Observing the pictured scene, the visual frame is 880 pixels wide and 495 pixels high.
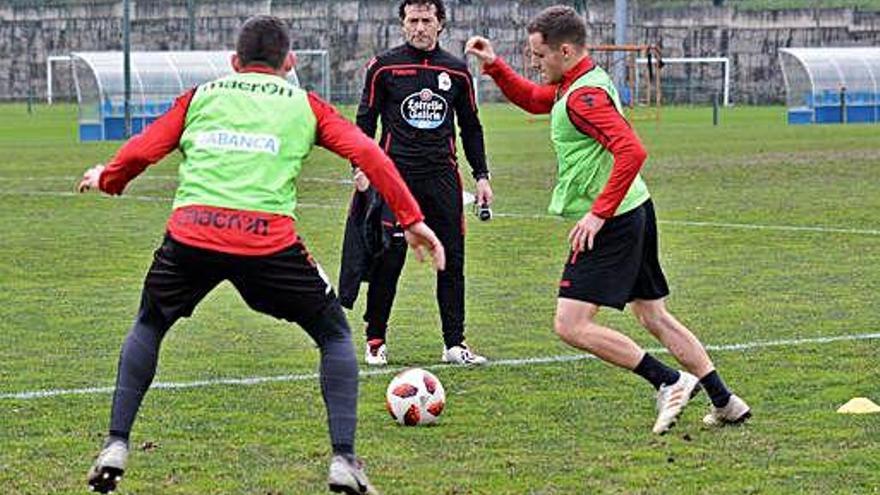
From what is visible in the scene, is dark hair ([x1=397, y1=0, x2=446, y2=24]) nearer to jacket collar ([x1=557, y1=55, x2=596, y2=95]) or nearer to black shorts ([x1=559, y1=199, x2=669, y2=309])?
jacket collar ([x1=557, y1=55, x2=596, y2=95])

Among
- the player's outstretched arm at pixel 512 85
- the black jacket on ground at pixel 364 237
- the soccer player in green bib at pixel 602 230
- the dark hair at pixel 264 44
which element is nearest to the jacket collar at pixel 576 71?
the soccer player in green bib at pixel 602 230

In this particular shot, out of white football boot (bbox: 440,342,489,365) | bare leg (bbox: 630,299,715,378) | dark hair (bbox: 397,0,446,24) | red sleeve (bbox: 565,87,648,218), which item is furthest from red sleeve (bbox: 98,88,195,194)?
white football boot (bbox: 440,342,489,365)

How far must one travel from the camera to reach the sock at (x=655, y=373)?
9031mm

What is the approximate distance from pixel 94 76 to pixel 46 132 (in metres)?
2.56

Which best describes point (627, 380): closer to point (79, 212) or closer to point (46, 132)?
point (79, 212)

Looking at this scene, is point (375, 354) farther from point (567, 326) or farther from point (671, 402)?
Result: point (671, 402)

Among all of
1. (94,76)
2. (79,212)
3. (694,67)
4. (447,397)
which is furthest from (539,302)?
(694,67)

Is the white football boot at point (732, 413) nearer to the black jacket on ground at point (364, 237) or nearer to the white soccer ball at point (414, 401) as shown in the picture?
the white soccer ball at point (414, 401)

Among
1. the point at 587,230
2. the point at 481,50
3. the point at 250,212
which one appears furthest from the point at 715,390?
the point at 250,212

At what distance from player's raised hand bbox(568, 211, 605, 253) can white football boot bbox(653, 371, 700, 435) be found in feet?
2.48

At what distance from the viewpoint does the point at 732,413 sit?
9.06m

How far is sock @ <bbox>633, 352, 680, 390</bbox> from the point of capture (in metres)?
9.03

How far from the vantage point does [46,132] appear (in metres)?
49.1

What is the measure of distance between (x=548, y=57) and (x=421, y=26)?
2160 mm
